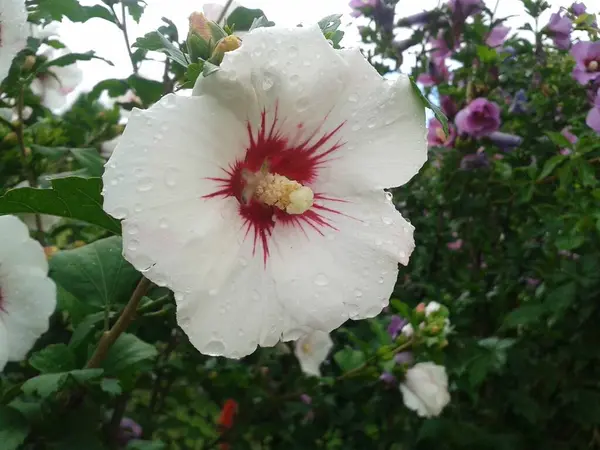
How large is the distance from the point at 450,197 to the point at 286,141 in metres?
1.12

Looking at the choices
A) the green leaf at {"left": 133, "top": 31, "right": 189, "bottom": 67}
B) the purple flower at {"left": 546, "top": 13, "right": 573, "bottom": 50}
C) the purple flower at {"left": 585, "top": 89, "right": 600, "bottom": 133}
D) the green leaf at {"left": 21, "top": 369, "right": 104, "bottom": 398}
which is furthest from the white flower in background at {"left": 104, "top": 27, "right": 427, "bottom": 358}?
the purple flower at {"left": 546, "top": 13, "right": 573, "bottom": 50}

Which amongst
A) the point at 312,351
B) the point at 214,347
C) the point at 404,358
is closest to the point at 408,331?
the point at 404,358

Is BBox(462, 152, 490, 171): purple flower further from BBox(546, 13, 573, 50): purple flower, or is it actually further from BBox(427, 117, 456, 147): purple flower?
BBox(546, 13, 573, 50): purple flower

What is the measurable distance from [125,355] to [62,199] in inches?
9.9

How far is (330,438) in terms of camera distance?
5.14 feet

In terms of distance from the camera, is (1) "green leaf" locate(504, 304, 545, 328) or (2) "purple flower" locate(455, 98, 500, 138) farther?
(2) "purple flower" locate(455, 98, 500, 138)

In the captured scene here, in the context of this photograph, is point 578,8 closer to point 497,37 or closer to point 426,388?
point 497,37

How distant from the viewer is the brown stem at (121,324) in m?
0.57

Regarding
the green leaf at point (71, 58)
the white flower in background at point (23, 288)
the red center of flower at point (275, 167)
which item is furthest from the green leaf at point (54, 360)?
the green leaf at point (71, 58)

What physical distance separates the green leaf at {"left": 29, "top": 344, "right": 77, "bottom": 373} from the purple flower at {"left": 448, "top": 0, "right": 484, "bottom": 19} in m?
1.27

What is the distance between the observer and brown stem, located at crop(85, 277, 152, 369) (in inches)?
22.5

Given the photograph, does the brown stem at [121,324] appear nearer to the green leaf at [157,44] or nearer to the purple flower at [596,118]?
the green leaf at [157,44]

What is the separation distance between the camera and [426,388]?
114 cm

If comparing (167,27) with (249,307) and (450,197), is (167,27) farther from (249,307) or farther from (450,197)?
(450,197)
